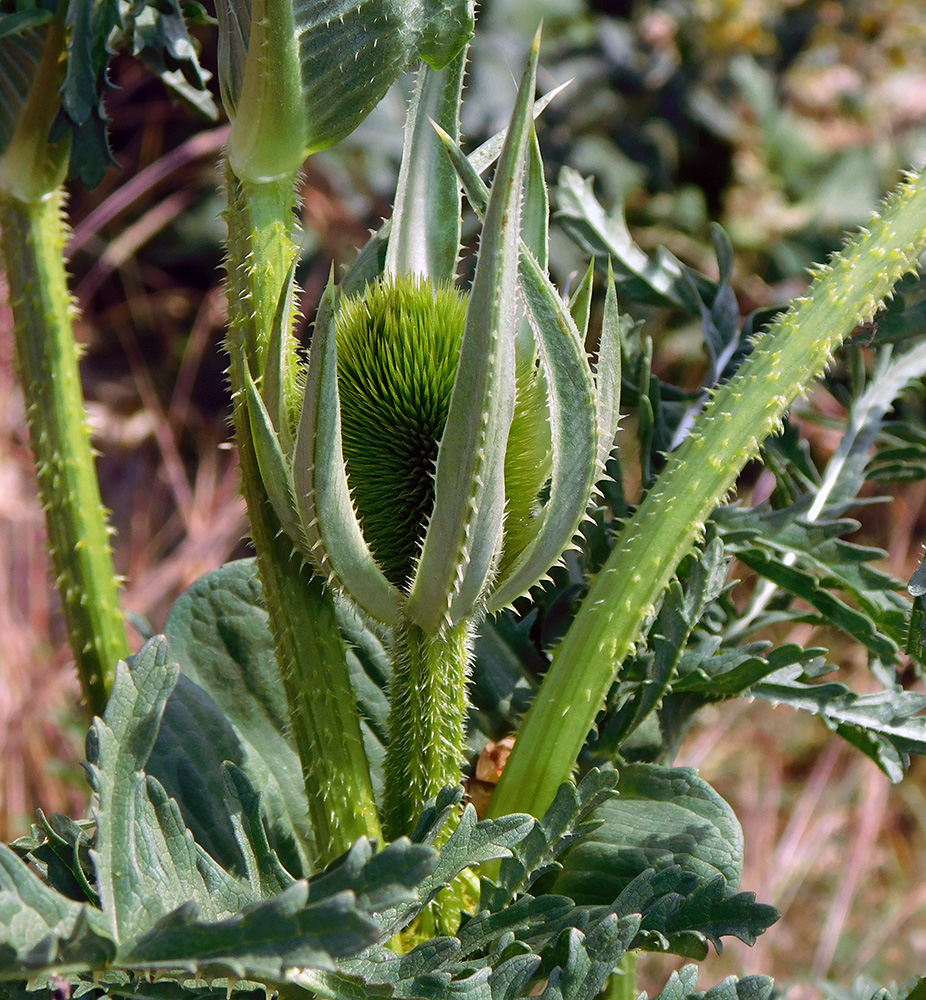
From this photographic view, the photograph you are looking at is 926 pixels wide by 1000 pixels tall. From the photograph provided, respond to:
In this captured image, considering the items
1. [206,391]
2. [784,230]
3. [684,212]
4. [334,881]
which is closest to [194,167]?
[206,391]

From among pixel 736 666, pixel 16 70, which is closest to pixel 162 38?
pixel 16 70

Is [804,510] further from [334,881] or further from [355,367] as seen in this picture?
[334,881]

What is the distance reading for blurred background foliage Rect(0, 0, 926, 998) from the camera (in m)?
2.77

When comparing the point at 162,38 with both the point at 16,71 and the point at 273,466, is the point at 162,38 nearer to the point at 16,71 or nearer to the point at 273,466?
the point at 16,71

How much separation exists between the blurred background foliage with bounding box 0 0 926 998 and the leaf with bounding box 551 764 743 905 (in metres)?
1.90

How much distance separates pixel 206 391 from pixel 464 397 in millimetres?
3146

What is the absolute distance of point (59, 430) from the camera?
859 millimetres

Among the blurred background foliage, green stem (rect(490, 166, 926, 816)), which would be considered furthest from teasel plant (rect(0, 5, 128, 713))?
the blurred background foliage

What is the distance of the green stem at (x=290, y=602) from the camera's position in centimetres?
66

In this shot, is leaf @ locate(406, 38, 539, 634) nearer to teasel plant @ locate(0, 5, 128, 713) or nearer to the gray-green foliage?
the gray-green foliage

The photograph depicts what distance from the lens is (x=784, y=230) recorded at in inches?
133

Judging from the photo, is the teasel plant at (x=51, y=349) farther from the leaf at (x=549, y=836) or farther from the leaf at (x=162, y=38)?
the leaf at (x=549, y=836)

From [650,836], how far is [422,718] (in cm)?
17

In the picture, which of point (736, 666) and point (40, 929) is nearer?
point (40, 929)
